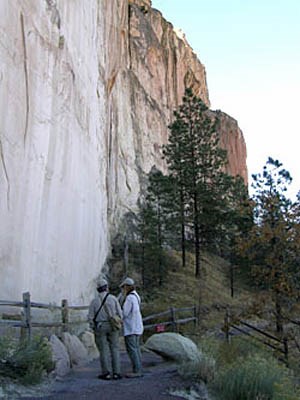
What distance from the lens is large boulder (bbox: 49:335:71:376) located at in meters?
10.2

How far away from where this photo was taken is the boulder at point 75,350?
1220 centimetres

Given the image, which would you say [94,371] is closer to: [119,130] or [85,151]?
[85,151]

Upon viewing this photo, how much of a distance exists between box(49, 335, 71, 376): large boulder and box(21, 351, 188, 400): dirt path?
17 centimetres

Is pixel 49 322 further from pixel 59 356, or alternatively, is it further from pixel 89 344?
pixel 59 356

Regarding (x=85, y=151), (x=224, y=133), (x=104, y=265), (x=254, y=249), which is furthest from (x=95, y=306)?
(x=224, y=133)

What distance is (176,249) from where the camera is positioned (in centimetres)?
3888

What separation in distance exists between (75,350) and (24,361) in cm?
415

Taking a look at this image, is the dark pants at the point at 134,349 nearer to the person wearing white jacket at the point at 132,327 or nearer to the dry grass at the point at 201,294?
the person wearing white jacket at the point at 132,327

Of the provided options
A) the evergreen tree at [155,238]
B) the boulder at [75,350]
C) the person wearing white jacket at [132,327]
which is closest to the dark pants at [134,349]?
the person wearing white jacket at [132,327]

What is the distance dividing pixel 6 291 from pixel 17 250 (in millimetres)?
1164

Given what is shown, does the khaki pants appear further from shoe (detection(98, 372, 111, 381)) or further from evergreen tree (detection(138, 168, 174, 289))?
evergreen tree (detection(138, 168, 174, 289))

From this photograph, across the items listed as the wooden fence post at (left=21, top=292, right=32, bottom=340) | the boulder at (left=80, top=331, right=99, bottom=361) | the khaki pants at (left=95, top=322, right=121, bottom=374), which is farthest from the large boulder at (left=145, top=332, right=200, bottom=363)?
the wooden fence post at (left=21, top=292, right=32, bottom=340)

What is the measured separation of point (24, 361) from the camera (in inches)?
338

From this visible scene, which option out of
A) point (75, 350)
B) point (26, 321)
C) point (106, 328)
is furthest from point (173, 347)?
point (26, 321)
